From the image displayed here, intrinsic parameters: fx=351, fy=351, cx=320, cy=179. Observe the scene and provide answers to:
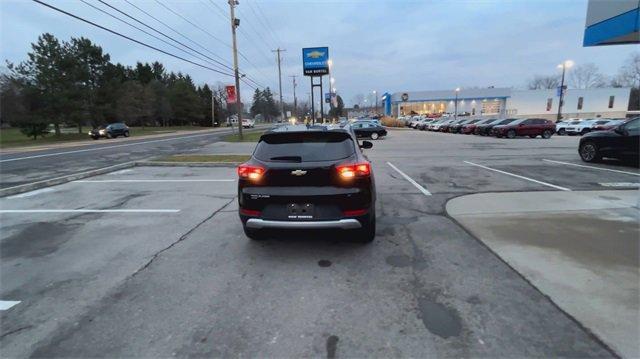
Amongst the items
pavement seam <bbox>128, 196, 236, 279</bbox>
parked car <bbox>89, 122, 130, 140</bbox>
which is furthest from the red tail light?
parked car <bbox>89, 122, 130, 140</bbox>

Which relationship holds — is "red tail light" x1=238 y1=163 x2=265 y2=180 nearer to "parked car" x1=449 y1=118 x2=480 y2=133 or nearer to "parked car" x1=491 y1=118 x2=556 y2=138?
"parked car" x1=491 y1=118 x2=556 y2=138

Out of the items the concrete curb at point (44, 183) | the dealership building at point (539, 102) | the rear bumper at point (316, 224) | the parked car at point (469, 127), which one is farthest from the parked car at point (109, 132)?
the dealership building at point (539, 102)

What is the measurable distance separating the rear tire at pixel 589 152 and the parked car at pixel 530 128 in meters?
17.5

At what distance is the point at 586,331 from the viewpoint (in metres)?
2.89

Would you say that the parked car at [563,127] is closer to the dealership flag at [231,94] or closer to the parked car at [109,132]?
the dealership flag at [231,94]

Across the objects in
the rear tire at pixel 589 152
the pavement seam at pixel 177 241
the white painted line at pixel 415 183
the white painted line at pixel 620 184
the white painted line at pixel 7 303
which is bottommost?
the white painted line at pixel 415 183

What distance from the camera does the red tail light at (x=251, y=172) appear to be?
4.38 metres

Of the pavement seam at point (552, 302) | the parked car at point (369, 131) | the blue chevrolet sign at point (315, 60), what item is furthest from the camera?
the blue chevrolet sign at point (315, 60)

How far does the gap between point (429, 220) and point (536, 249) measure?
174 cm

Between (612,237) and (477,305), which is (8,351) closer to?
(477,305)

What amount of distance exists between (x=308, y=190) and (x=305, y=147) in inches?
26.2

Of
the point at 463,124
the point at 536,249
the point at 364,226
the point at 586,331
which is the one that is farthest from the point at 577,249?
the point at 463,124

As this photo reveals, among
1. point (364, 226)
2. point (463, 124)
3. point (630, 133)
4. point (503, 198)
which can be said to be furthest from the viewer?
point (463, 124)

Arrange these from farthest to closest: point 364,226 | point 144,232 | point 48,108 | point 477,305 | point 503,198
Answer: point 48,108
point 503,198
point 144,232
point 364,226
point 477,305
